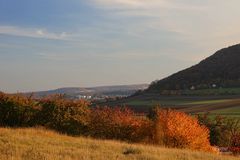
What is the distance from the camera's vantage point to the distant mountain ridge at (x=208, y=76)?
153875mm

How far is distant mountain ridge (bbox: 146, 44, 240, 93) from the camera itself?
153875 millimetres

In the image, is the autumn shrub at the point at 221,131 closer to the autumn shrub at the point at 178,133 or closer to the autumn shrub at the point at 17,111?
the autumn shrub at the point at 178,133

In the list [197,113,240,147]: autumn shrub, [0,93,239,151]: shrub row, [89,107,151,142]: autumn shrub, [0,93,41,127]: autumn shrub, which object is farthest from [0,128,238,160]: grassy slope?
[197,113,240,147]: autumn shrub

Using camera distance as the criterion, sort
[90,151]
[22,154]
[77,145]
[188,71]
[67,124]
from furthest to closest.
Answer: [188,71]
[67,124]
[77,145]
[90,151]
[22,154]

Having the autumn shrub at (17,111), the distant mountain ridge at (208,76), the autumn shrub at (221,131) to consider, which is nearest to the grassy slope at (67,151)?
the autumn shrub at (17,111)

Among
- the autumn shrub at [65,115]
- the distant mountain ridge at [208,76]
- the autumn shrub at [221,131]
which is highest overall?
the distant mountain ridge at [208,76]

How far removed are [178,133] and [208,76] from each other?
142693 millimetres

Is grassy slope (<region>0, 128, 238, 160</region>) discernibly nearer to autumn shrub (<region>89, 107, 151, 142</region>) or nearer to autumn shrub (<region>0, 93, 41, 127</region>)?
autumn shrub (<region>0, 93, 41, 127</region>)

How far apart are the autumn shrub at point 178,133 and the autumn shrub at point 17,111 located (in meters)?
8.22

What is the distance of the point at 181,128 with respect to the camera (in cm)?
3419

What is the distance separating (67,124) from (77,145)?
435 inches

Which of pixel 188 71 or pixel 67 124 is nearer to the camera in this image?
pixel 67 124

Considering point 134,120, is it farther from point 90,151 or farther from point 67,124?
point 90,151

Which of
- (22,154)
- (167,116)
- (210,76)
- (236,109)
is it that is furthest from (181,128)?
(210,76)
